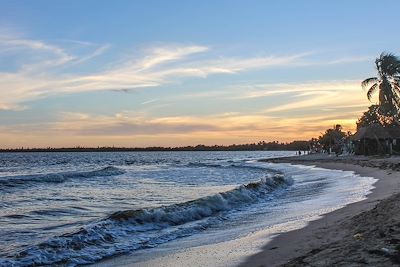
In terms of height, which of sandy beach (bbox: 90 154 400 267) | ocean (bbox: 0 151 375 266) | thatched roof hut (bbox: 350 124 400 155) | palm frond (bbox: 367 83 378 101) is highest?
palm frond (bbox: 367 83 378 101)

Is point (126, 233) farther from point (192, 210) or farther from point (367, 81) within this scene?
point (367, 81)

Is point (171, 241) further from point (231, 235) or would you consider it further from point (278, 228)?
point (278, 228)

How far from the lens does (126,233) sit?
38.3 ft

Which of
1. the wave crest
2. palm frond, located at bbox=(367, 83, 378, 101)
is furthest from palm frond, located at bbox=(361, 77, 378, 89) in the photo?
the wave crest

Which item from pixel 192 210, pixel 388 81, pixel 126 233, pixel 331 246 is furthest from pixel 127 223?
pixel 388 81

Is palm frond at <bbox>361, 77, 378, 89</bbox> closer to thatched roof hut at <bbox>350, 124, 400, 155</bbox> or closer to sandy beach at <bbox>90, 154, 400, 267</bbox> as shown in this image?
thatched roof hut at <bbox>350, 124, 400, 155</bbox>

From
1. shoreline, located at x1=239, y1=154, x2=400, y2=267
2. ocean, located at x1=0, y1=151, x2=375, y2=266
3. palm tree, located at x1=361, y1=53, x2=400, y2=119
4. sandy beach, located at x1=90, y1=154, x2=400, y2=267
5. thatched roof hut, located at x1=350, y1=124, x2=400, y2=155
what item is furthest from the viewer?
thatched roof hut, located at x1=350, y1=124, x2=400, y2=155

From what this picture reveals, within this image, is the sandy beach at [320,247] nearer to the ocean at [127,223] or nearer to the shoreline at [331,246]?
the shoreline at [331,246]

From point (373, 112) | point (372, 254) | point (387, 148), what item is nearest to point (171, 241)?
point (372, 254)

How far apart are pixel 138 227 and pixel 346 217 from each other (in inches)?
207

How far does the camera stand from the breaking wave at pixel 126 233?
878cm

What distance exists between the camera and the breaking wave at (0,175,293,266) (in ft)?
28.8

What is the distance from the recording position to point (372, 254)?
6.12 metres

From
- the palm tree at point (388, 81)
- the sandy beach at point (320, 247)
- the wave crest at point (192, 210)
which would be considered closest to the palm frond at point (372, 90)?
the palm tree at point (388, 81)
